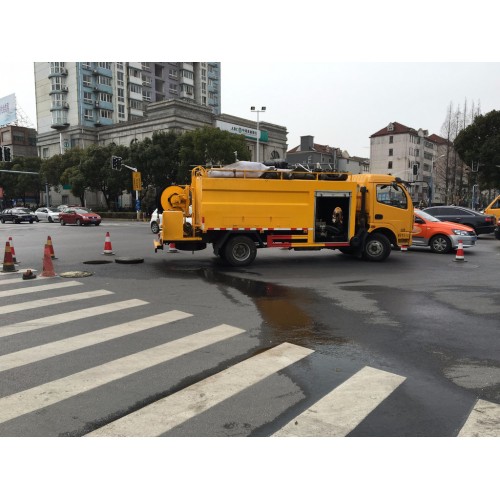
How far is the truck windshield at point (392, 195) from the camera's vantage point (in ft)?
44.8

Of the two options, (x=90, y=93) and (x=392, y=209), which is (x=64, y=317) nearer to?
(x=392, y=209)

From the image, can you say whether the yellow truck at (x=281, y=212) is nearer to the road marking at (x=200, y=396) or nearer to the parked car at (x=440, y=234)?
the parked car at (x=440, y=234)

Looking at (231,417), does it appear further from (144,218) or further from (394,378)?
(144,218)

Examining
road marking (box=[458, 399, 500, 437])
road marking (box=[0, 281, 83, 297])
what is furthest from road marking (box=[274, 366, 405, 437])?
road marking (box=[0, 281, 83, 297])

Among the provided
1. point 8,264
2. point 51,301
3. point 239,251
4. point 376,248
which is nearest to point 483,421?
point 51,301

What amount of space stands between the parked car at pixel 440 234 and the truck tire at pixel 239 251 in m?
A: 7.39

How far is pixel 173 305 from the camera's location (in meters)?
7.73

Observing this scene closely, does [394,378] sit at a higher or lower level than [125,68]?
lower

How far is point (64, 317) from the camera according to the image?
6.85 meters

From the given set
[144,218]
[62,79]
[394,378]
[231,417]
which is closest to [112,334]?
[231,417]

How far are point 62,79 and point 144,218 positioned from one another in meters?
41.1

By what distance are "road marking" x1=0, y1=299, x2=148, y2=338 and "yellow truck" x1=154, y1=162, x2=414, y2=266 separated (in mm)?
4603

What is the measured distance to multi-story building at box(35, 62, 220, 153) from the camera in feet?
233

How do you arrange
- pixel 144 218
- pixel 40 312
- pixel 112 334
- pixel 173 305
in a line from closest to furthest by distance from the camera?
pixel 112 334 < pixel 40 312 < pixel 173 305 < pixel 144 218
